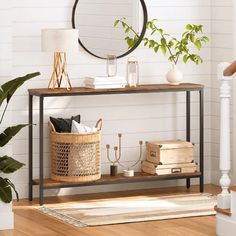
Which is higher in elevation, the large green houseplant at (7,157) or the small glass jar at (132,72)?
the small glass jar at (132,72)

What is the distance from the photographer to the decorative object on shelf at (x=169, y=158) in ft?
24.2

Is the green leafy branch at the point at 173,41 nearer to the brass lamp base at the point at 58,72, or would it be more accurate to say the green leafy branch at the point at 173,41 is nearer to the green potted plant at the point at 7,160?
the brass lamp base at the point at 58,72

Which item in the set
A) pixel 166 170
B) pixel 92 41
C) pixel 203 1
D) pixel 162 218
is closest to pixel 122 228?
pixel 162 218

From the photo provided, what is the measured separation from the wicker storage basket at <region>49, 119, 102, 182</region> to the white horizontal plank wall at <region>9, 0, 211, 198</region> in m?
0.27

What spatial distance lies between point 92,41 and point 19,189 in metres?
1.39

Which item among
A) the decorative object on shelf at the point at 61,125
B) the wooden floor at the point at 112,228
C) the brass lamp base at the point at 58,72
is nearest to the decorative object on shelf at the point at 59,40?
the brass lamp base at the point at 58,72

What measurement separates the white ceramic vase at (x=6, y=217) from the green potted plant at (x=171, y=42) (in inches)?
82.3

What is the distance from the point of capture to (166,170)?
741cm

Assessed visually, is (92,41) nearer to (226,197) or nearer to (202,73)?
(202,73)

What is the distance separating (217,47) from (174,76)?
607mm


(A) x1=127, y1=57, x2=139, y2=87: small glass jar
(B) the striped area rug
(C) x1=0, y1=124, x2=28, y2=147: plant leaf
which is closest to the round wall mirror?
(A) x1=127, y1=57, x2=139, y2=87: small glass jar

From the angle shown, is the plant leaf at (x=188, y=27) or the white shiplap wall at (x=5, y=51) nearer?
the white shiplap wall at (x=5, y=51)

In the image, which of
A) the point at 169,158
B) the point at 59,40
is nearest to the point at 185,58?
the point at 169,158

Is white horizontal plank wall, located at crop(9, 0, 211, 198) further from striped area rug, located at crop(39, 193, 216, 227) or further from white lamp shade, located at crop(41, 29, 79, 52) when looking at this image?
striped area rug, located at crop(39, 193, 216, 227)
